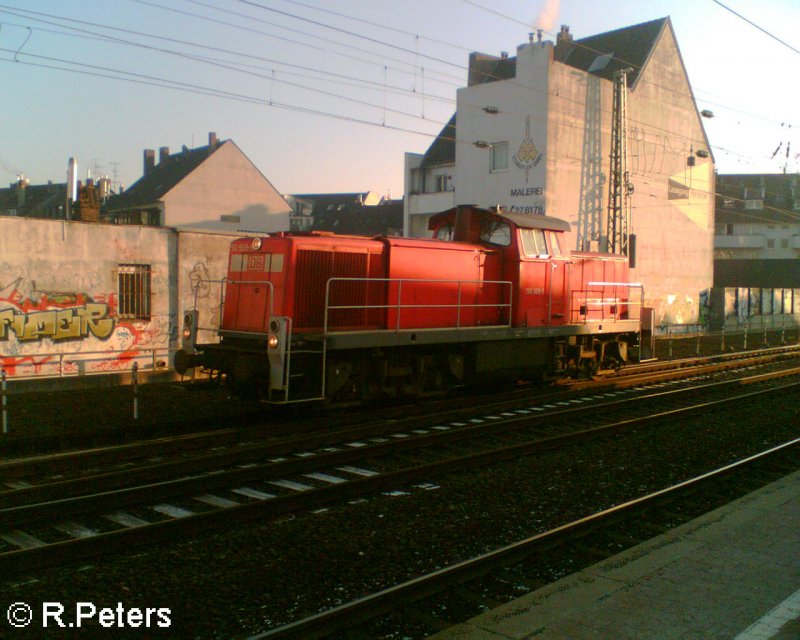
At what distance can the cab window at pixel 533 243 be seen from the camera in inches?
511

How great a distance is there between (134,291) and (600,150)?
22233mm

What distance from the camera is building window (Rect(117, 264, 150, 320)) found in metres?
16.3

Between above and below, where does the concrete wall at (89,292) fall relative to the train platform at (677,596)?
above

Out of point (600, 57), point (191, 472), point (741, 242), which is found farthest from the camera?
point (741, 242)

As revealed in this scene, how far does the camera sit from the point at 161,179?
43938mm

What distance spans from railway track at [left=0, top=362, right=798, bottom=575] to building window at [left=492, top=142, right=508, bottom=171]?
21.9 meters

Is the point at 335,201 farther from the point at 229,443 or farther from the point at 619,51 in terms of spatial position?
the point at 229,443

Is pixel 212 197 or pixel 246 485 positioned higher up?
pixel 212 197

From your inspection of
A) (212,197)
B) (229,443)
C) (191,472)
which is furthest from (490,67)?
(191,472)

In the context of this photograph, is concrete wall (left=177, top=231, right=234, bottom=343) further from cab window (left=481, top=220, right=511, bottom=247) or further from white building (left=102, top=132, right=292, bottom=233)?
white building (left=102, top=132, right=292, bottom=233)

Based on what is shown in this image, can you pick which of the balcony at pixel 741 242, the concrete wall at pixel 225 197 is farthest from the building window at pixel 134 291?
the balcony at pixel 741 242

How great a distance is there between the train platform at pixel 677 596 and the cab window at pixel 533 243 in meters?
7.60

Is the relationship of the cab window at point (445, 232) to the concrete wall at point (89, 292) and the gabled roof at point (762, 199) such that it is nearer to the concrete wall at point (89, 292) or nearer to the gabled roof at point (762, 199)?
the concrete wall at point (89, 292)

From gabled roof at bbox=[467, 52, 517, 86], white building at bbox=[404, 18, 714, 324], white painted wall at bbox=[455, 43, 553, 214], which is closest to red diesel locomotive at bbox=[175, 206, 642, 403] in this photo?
white building at bbox=[404, 18, 714, 324]
